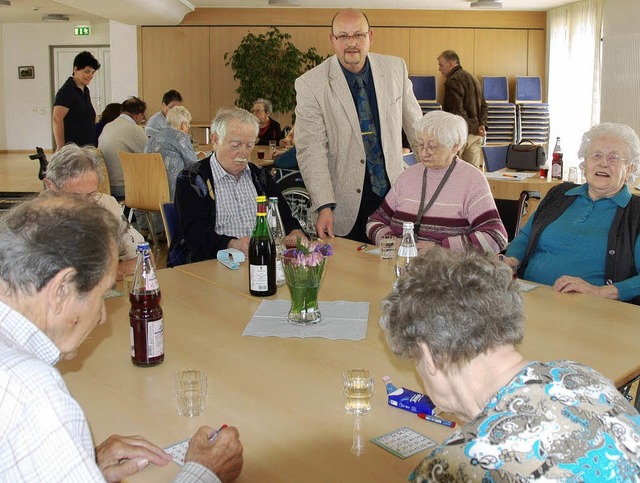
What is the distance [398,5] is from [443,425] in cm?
1033

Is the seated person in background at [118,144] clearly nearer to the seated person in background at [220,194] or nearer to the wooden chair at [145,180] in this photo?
the wooden chair at [145,180]

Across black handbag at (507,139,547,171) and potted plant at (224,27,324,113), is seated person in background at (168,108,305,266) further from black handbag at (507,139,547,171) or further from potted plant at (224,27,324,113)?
potted plant at (224,27,324,113)

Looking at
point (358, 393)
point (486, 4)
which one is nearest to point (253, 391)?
point (358, 393)

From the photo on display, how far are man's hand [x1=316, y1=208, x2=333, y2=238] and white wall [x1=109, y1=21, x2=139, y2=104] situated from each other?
8.97 metres

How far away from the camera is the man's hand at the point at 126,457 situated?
54.2 inches

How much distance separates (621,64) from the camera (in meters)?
8.71

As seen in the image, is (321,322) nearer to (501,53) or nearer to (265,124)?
(265,124)

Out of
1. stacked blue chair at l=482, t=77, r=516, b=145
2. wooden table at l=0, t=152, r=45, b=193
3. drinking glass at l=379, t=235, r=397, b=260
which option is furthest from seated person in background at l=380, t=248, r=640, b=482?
stacked blue chair at l=482, t=77, r=516, b=145

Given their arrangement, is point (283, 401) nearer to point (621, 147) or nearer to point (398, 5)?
point (621, 147)

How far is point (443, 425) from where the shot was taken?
5.07 ft

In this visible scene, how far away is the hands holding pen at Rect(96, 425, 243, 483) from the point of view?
1340 millimetres

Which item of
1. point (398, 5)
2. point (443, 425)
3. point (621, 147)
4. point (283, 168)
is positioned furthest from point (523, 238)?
point (398, 5)

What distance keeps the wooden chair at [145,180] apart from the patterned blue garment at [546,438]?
17.4 feet

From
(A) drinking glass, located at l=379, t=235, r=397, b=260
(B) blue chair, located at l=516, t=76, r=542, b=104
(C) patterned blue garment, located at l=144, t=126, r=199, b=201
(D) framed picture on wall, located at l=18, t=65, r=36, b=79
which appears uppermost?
(D) framed picture on wall, located at l=18, t=65, r=36, b=79
